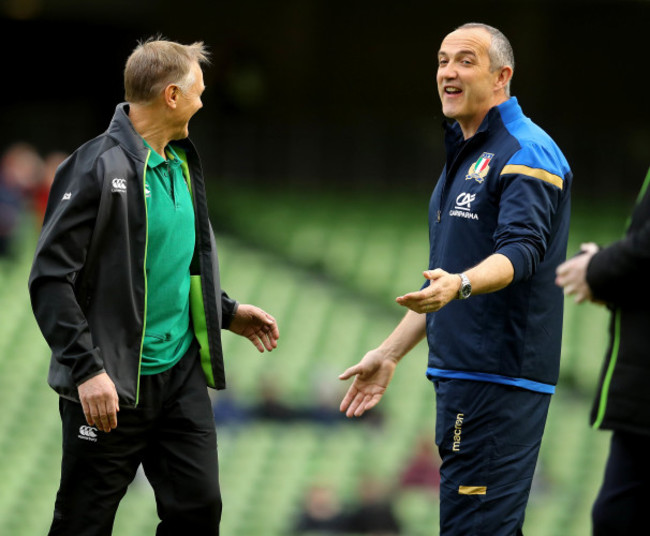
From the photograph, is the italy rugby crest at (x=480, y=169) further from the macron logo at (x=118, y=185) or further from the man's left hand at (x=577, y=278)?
the macron logo at (x=118, y=185)

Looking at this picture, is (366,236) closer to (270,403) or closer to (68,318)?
(270,403)

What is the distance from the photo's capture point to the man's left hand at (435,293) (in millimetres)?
3074

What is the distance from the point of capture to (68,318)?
10.6ft

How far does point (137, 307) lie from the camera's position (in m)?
3.38

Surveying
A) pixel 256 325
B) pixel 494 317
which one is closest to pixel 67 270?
pixel 256 325

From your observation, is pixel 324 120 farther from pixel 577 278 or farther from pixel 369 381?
pixel 577 278

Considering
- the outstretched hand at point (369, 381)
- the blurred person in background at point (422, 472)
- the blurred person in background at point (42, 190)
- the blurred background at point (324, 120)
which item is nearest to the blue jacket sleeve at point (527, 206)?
the outstretched hand at point (369, 381)

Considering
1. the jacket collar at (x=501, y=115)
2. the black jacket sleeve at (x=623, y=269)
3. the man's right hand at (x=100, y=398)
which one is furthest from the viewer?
the jacket collar at (x=501, y=115)

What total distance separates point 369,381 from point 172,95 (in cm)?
119

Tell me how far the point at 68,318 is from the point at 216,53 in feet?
40.8

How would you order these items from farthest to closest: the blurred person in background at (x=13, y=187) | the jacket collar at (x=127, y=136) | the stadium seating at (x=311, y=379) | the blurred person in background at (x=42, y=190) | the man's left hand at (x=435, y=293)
Result: the blurred person in background at (x=42, y=190) → the blurred person in background at (x=13, y=187) → the stadium seating at (x=311, y=379) → the jacket collar at (x=127, y=136) → the man's left hand at (x=435, y=293)

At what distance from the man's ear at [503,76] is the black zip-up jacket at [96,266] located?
3.74ft

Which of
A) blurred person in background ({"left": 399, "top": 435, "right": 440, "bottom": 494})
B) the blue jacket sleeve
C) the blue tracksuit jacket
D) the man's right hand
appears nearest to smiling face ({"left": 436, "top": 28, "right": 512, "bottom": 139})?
the blue tracksuit jacket

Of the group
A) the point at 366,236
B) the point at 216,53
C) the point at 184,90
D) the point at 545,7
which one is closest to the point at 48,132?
the point at 216,53
